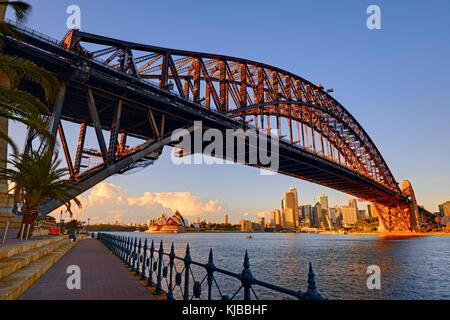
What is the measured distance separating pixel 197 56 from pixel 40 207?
2639cm

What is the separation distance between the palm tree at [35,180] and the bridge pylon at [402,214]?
3947 inches

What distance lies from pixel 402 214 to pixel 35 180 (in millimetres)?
104760

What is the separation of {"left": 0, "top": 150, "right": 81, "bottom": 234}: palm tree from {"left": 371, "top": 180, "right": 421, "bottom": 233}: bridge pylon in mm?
100256

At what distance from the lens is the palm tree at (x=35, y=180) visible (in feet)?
59.7

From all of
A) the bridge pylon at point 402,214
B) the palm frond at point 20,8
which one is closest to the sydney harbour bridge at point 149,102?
the palm frond at point 20,8

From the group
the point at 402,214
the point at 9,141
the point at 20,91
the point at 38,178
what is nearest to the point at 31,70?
the point at 20,91

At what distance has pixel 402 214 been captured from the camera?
95438 mm

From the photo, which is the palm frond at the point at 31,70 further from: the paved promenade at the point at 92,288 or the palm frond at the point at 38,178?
the palm frond at the point at 38,178

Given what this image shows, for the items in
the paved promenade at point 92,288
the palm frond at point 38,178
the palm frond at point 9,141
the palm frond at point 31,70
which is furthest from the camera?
the palm frond at point 38,178

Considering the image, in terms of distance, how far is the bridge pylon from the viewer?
93.4 meters

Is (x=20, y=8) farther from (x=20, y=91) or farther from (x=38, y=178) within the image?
(x=38, y=178)
